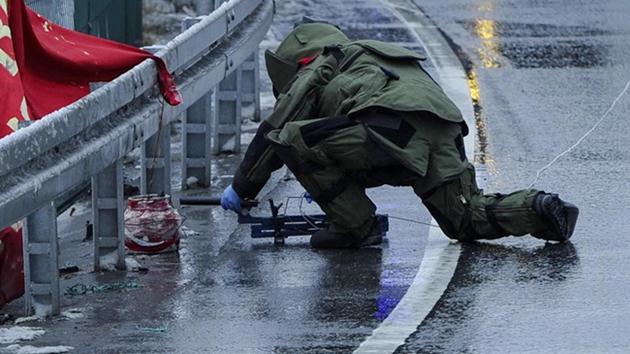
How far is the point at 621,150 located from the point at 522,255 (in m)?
2.78

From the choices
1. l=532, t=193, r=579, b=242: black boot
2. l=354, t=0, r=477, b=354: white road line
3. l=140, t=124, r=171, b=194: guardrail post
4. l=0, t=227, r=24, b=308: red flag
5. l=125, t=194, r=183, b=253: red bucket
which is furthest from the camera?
l=140, t=124, r=171, b=194: guardrail post

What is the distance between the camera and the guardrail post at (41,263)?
695cm

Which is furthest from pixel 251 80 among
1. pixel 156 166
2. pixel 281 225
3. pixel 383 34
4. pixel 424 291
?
pixel 424 291

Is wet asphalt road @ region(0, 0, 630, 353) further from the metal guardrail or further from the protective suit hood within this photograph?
the protective suit hood

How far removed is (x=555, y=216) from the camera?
25.8 ft

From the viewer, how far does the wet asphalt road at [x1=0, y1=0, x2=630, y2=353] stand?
6.43 m

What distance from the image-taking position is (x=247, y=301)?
284 inches

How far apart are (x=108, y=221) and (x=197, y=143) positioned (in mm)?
2220

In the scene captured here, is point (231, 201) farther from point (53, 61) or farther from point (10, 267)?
point (10, 267)

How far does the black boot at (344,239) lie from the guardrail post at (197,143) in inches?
79.3

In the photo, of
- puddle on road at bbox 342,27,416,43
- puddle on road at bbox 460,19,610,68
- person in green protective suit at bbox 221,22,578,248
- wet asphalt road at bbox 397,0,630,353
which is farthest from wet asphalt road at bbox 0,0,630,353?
puddle on road at bbox 342,27,416,43

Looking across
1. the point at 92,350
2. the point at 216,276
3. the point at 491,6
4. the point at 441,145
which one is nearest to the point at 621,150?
the point at 441,145

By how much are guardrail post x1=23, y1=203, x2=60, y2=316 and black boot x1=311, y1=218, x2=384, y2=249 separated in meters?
1.62

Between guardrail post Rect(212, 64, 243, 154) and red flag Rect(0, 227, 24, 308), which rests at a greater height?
red flag Rect(0, 227, 24, 308)
